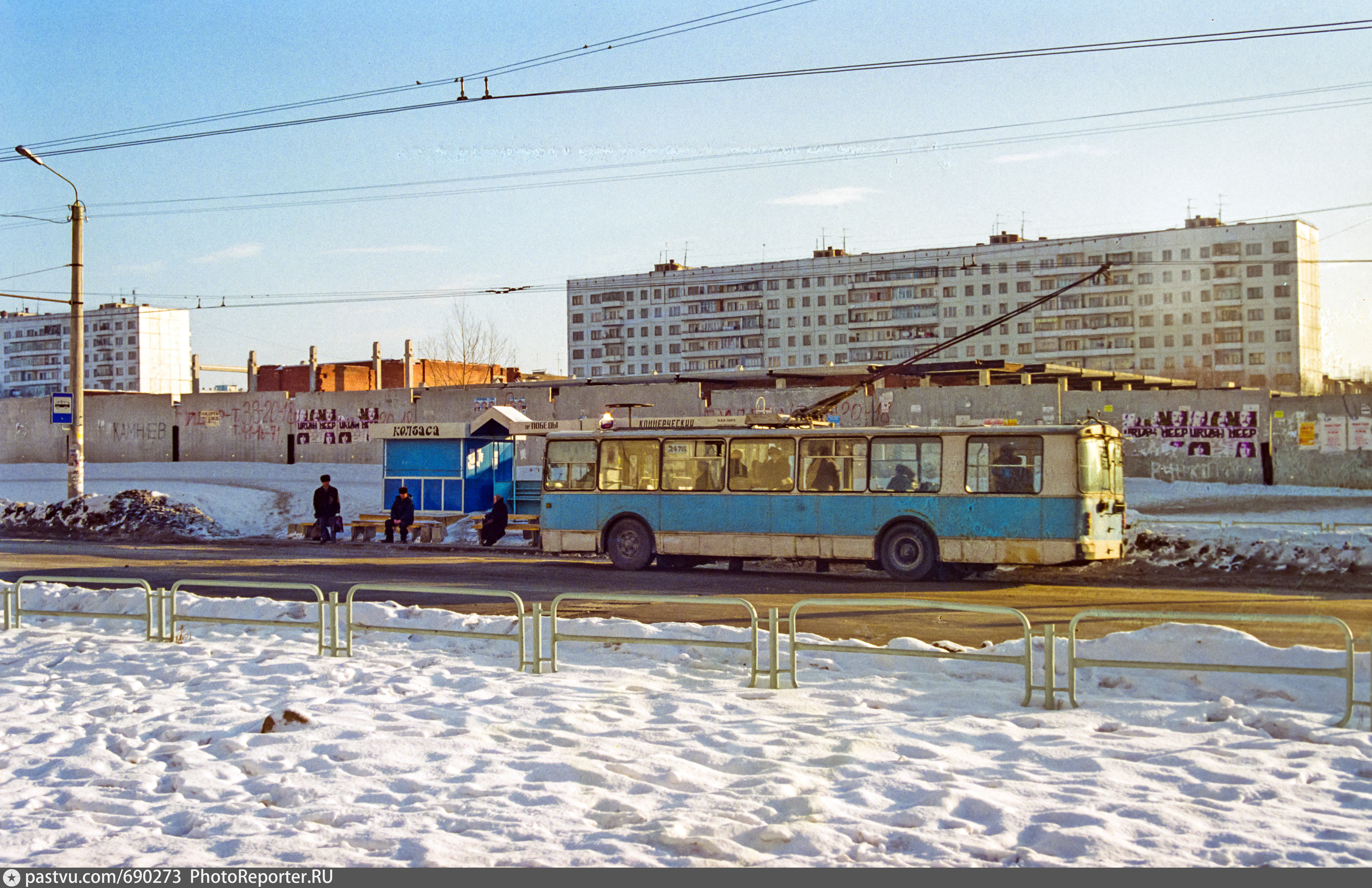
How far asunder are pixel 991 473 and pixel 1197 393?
17.6m

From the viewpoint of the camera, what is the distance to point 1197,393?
3241 centimetres

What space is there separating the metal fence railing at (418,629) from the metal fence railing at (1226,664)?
4.53 metres

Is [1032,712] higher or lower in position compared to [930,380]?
lower

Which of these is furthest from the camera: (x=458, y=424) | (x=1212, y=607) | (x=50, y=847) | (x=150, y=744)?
(x=458, y=424)

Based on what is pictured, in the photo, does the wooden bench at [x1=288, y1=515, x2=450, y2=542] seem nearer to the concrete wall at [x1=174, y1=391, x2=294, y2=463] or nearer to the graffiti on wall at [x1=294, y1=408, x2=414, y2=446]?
the graffiti on wall at [x1=294, y1=408, x2=414, y2=446]

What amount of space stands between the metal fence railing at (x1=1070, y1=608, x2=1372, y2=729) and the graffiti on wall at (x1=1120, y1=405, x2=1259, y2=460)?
25063 millimetres

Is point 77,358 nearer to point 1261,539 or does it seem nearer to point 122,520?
point 122,520

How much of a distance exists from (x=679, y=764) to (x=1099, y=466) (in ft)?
40.0

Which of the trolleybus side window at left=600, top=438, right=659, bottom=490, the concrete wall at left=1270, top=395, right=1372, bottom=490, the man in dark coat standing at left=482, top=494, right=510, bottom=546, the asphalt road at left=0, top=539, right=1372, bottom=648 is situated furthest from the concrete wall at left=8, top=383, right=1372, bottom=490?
the asphalt road at left=0, top=539, right=1372, bottom=648

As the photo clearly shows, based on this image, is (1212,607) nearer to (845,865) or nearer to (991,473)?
(991,473)

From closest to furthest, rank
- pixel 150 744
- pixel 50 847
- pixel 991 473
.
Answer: pixel 50 847 < pixel 150 744 < pixel 991 473

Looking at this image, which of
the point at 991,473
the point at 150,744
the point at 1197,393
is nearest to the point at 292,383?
the point at 1197,393

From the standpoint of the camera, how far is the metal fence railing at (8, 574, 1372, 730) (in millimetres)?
8125

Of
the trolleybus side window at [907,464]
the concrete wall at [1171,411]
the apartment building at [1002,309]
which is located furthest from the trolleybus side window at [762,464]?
the apartment building at [1002,309]
